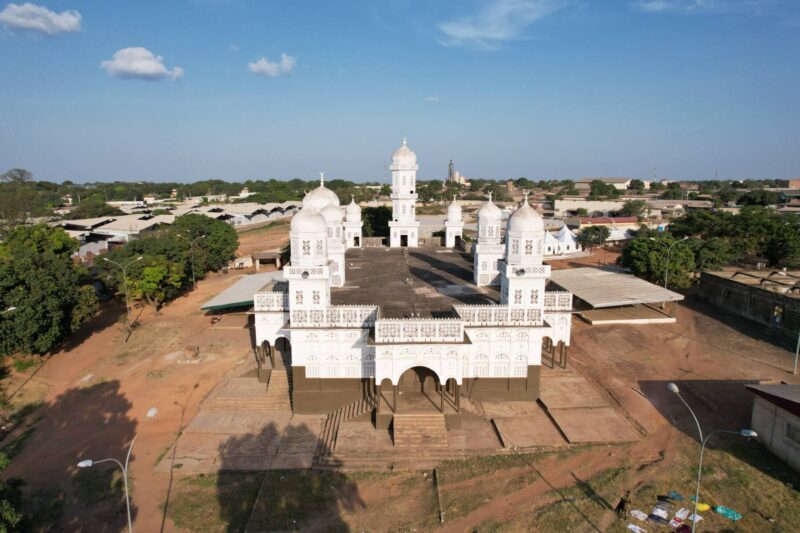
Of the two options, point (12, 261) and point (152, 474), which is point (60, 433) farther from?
point (12, 261)

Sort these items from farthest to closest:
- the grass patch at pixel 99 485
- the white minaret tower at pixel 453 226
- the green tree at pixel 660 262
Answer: the white minaret tower at pixel 453 226
the green tree at pixel 660 262
the grass patch at pixel 99 485

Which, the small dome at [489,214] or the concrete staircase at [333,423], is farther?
the small dome at [489,214]

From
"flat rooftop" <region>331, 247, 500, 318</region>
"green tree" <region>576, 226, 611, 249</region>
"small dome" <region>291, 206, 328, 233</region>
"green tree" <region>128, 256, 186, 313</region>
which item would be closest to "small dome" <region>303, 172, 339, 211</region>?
"flat rooftop" <region>331, 247, 500, 318</region>

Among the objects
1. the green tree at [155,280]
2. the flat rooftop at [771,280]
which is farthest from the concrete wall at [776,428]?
the green tree at [155,280]

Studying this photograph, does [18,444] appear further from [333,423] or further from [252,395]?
[333,423]

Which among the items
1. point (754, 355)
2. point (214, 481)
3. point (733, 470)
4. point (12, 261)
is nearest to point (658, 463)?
point (733, 470)

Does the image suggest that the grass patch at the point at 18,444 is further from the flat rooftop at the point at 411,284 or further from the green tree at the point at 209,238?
the green tree at the point at 209,238

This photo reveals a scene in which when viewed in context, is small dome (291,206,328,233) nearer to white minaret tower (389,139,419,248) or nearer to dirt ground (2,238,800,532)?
→ dirt ground (2,238,800,532)
